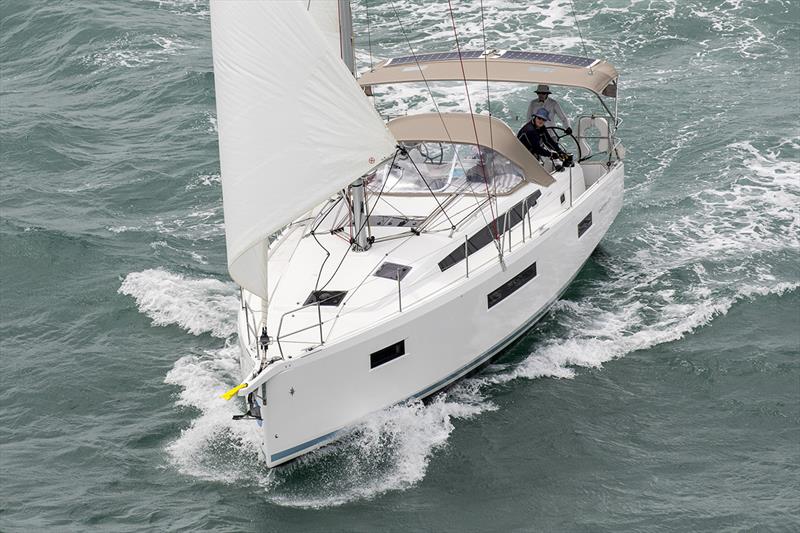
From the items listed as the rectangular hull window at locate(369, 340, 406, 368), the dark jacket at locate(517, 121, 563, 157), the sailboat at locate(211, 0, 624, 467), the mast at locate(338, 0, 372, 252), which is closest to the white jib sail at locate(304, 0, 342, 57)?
the sailboat at locate(211, 0, 624, 467)

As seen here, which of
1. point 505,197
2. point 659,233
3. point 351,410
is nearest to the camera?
point 351,410

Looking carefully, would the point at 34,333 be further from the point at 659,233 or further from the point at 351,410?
the point at 659,233

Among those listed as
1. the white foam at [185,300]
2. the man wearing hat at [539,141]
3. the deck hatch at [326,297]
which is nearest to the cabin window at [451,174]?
the man wearing hat at [539,141]

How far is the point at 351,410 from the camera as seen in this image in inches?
608

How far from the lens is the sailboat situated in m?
13.4

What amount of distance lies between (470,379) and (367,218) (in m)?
2.91

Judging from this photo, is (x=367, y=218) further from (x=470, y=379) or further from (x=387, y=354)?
(x=470, y=379)

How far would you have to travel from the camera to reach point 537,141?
66.2 ft

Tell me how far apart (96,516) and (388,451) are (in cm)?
387

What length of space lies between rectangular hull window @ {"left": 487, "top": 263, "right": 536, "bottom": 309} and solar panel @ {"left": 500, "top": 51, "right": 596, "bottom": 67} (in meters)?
4.12

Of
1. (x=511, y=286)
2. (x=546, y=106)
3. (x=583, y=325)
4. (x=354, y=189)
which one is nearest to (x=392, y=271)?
(x=354, y=189)

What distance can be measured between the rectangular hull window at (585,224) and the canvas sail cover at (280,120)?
6593mm

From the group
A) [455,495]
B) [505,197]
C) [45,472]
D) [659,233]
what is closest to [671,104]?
[659,233]

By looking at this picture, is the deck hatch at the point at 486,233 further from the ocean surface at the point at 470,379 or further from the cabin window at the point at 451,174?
the ocean surface at the point at 470,379
